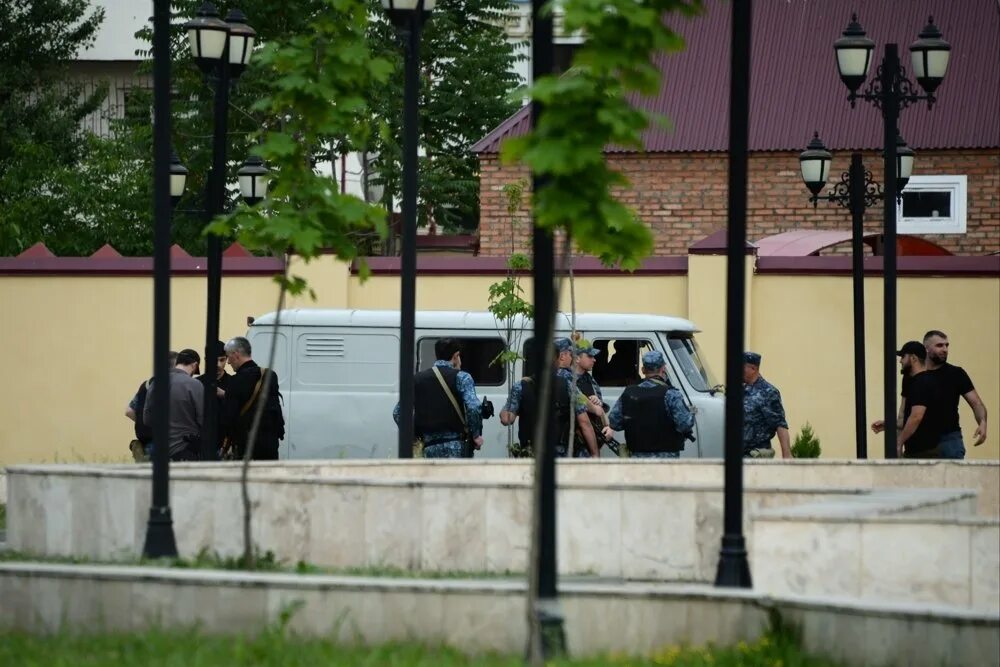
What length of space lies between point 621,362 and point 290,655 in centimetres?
1110

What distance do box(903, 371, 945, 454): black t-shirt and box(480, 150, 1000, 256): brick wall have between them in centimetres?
1356

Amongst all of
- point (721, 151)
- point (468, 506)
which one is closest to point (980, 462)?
point (468, 506)

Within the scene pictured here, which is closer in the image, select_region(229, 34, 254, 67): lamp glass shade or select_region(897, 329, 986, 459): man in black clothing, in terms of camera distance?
select_region(897, 329, 986, 459): man in black clothing

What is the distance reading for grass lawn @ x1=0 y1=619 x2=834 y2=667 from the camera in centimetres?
809

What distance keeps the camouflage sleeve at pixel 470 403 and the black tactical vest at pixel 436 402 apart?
0.05 meters

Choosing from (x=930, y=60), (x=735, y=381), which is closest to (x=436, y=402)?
(x=930, y=60)

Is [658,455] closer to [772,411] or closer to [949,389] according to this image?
[772,411]

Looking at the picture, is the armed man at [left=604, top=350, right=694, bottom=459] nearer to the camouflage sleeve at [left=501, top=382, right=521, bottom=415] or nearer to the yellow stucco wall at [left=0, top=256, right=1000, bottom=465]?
the camouflage sleeve at [left=501, top=382, right=521, bottom=415]

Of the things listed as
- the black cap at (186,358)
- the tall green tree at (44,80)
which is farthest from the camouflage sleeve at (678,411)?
the tall green tree at (44,80)

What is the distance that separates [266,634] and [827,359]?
1507 cm

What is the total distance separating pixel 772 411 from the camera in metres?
16.0

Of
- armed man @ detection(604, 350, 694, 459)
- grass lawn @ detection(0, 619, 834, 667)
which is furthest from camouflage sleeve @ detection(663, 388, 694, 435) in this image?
grass lawn @ detection(0, 619, 834, 667)

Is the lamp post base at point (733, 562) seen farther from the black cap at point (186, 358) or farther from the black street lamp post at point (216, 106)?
the black cap at point (186, 358)

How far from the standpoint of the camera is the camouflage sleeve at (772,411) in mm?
15945
